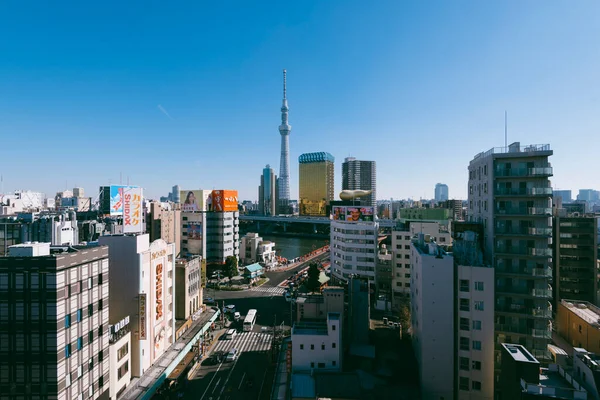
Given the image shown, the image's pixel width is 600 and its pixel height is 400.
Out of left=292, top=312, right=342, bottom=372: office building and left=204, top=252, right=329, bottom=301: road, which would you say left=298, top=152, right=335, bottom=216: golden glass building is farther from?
left=292, top=312, right=342, bottom=372: office building

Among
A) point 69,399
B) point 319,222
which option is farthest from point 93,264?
point 319,222

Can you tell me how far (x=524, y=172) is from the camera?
2031cm

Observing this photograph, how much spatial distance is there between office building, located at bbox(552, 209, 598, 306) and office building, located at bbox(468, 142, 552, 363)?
17.2m

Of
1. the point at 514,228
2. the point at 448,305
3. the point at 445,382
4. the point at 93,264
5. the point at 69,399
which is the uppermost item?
the point at 514,228

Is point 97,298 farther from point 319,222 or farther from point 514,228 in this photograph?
point 319,222

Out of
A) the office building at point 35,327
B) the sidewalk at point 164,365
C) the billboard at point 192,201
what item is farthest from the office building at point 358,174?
the office building at point 35,327

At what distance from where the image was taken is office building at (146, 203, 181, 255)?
53094mm

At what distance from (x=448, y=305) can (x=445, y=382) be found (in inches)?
193

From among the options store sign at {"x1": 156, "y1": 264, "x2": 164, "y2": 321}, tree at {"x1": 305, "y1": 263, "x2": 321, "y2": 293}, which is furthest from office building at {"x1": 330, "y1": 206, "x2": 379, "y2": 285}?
store sign at {"x1": 156, "y1": 264, "x2": 164, "y2": 321}

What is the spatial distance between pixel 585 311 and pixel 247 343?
30.1 metres

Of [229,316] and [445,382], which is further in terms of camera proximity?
[229,316]

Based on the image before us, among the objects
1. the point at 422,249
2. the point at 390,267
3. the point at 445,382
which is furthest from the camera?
the point at 390,267

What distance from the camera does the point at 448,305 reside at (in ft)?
65.1

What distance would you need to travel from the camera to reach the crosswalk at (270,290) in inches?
1645
